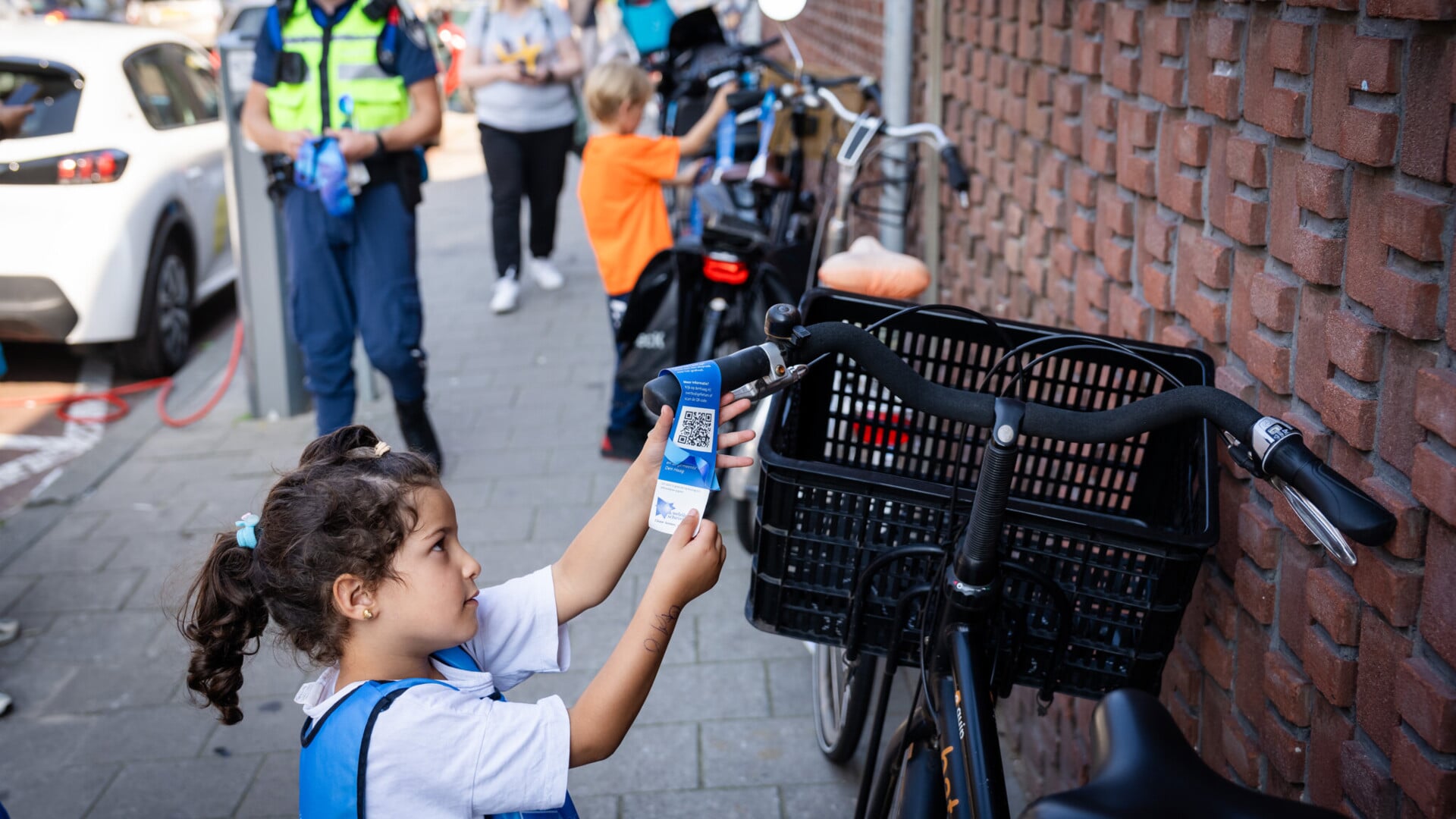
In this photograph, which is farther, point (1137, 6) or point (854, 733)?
point (854, 733)

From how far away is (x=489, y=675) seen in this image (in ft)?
6.27

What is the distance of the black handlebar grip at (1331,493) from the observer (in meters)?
1.30

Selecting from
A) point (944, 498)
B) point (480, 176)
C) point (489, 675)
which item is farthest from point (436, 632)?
point (480, 176)

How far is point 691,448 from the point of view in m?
1.55

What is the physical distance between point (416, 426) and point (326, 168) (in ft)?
3.84

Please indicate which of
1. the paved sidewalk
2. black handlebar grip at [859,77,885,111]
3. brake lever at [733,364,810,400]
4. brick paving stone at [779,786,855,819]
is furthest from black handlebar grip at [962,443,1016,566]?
black handlebar grip at [859,77,885,111]

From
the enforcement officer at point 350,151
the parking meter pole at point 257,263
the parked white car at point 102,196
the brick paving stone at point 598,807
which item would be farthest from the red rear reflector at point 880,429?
the parked white car at point 102,196

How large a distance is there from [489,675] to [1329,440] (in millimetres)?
1285

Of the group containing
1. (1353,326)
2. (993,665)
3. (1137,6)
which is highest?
(1137,6)

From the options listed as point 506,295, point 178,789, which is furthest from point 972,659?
point 506,295

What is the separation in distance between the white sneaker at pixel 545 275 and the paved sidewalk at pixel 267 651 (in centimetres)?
168

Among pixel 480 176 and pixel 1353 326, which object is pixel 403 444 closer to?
pixel 1353 326

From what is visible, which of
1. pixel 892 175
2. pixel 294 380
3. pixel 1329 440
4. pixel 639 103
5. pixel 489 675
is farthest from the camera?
pixel 294 380

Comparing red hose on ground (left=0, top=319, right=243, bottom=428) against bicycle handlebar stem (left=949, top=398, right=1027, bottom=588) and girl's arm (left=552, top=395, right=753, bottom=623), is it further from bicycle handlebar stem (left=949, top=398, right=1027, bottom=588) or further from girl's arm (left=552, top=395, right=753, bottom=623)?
bicycle handlebar stem (left=949, top=398, right=1027, bottom=588)
